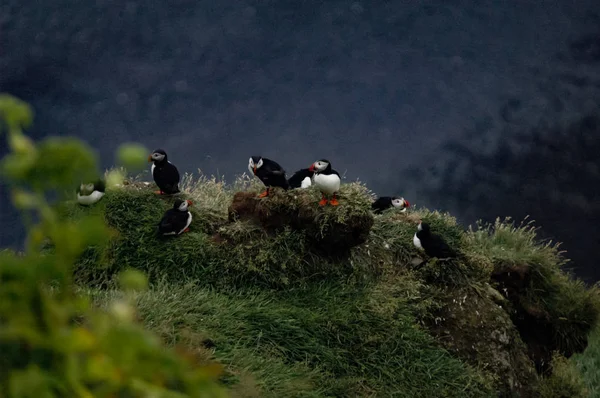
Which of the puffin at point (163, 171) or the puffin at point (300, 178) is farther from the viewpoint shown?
the puffin at point (300, 178)

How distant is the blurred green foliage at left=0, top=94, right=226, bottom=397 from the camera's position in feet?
2.74

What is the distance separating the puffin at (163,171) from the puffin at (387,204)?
375 cm

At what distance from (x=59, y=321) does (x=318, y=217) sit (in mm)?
7781

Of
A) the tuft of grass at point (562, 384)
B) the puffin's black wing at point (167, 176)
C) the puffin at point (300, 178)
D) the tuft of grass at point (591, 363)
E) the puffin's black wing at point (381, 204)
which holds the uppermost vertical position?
the puffin at point (300, 178)

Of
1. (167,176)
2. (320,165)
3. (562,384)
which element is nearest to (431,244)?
(320,165)

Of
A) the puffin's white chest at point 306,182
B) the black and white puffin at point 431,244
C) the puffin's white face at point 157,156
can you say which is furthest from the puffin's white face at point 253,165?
the black and white puffin at point 431,244

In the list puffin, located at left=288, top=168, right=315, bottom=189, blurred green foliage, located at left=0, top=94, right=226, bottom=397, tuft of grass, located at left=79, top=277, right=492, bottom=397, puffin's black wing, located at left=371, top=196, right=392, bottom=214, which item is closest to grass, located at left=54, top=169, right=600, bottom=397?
tuft of grass, located at left=79, top=277, right=492, bottom=397

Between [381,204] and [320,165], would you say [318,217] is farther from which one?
[381,204]

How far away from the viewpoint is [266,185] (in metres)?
9.06

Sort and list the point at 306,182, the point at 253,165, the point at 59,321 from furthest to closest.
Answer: the point at 306,182
the point at 253,165
the point at 59,321

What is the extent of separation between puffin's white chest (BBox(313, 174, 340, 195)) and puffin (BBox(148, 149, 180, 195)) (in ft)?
8.67

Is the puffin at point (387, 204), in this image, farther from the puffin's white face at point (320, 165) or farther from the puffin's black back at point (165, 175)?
the puffin's black back at point (165, 175)

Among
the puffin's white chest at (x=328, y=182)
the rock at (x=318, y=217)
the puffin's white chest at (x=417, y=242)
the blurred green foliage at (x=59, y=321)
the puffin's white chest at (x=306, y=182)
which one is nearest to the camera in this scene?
the blurred green foliage at (x=59, y=321)

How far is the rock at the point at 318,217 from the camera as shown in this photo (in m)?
8.73
